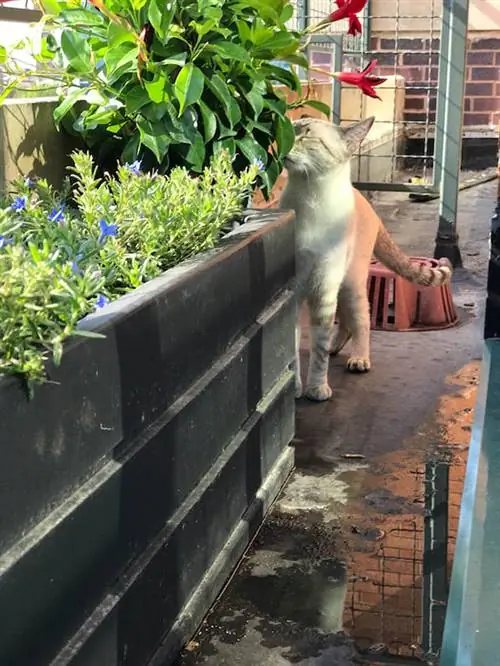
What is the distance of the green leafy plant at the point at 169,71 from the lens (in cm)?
272

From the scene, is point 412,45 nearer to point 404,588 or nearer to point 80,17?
point 80,17

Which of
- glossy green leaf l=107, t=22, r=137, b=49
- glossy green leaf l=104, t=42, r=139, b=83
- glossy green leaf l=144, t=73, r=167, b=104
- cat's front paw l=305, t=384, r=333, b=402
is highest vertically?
glossy green leaf l=107, t=22, r=137, b=49

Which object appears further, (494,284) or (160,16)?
(494,284)

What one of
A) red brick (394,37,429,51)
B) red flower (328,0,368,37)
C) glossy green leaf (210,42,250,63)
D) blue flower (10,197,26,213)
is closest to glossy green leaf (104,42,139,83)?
glossy green leaf (210,42,250,63)

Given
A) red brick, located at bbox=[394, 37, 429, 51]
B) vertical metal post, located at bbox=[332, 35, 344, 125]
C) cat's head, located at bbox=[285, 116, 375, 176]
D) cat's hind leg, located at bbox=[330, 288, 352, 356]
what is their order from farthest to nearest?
1. red brick, located at bbox=[394, 37, 429, 51]
2. vertical metal post, located at bbox=[332, 35, 344, 125]
3. cat's hind leg, located at bbox=[330, 288, 352, 356]
4. cat's head, located at bbox=[285, 116, 375, 176]

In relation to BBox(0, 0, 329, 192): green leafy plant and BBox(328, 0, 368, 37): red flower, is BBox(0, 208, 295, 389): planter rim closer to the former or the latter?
BBox(0, 0, 329, 192): green leafy plant

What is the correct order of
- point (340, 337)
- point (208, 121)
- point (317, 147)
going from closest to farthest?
point (208, 121) → point (317, 147) → point (340, 337)

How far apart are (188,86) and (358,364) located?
1.74 metres

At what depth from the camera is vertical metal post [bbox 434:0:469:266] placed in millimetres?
5719

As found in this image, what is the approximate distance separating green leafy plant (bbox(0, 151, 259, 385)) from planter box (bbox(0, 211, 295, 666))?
0.05 meters

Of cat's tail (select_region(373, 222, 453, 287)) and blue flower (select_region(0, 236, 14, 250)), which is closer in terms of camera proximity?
blue flower (select_region(0, 236, 14, 250))

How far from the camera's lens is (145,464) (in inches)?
70.1

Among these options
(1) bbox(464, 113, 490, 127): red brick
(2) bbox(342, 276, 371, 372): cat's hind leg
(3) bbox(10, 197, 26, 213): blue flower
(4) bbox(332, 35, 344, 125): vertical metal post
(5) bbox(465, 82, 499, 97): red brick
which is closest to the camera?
(3) bbox(10, 197, 26, 213): blue flower

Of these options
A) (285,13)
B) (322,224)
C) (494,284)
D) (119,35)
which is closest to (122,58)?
(119,35)
